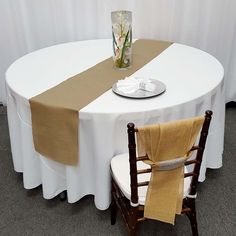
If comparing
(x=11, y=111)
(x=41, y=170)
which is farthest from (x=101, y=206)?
(x=11, y=111)

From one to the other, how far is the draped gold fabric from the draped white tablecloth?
27cm

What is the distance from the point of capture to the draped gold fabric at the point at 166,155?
1.06 metres

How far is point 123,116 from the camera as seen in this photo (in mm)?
1336

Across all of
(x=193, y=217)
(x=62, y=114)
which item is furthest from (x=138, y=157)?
(x=193, y=217)

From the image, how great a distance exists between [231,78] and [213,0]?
29.5 inches

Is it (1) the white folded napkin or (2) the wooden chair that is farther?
(1) the white folded napkin

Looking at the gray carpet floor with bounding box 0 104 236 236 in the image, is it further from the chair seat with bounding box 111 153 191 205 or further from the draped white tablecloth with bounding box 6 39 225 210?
the chair seat with bounding box 111 153 191 205

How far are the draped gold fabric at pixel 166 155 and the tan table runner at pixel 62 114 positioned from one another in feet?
1.26

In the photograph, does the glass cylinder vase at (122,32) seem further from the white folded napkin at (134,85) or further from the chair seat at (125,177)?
the chair seat at (125,177)

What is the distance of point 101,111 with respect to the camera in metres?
1.34

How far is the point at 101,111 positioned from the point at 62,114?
178mm

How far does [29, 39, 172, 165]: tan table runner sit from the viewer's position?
135cm

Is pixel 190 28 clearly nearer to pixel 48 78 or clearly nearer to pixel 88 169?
pixel 48 78

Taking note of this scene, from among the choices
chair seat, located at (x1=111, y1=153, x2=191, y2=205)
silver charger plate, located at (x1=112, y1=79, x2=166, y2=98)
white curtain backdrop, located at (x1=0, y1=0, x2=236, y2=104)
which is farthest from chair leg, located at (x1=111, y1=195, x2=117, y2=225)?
white curtain backdrop, located at (x1=0, y1=0, x2=236, y2=104)
